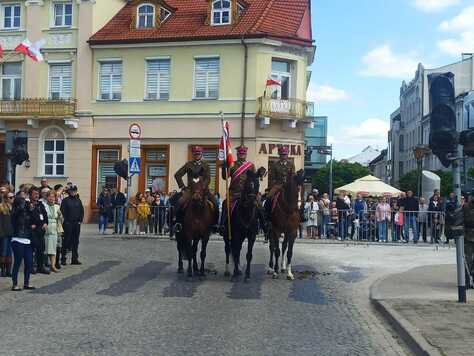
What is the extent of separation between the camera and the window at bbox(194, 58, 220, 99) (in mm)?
33344

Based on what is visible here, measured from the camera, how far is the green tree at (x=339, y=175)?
71688mm

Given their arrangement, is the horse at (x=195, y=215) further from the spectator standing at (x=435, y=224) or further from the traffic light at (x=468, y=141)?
the spectator standing at (x=435, y=224)

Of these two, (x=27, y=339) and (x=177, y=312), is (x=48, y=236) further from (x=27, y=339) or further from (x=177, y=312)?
(x=27, y=339)

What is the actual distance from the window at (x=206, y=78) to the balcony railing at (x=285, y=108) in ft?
8.41

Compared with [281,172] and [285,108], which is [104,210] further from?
[281,172]

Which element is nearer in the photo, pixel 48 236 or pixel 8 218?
pixel 8 218

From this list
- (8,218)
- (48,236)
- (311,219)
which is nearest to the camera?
(8,218)

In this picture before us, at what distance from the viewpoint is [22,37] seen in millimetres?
35562

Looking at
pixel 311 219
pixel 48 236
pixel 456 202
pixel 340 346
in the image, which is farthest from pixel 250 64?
pixel 340 346

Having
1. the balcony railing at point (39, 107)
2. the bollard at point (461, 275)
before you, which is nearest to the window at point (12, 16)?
the balcony railing at point (39, 107)

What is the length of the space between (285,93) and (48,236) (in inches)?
813

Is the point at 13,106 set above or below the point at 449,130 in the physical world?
above

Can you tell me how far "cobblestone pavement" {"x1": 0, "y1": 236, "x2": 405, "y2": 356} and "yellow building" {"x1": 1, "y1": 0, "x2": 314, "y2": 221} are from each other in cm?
1787

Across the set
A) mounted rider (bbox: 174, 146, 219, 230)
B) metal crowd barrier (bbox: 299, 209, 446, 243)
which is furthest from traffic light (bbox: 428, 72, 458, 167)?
metal crowd barrier (bbox: 299, 209, 446, 243)
